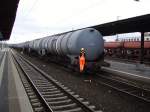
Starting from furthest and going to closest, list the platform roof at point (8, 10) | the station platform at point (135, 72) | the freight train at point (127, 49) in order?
1. the freight train at point (127, 49)
2. the station platform at point (135, 72)
3. the platform roof at point (8, 10)

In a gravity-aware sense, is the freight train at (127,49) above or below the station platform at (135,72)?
above

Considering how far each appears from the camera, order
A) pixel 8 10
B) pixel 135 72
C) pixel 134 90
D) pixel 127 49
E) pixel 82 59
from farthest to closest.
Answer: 1. pixel 127 49
2. pixel 135 72
3. pixel 8 10
4. pixel 82 59
5. pixel 134 90

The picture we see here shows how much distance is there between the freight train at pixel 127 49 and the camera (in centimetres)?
3691

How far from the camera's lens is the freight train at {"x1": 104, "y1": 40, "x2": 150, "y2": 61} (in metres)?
36.9

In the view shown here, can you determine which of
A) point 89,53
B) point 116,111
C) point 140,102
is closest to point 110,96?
point 140,102

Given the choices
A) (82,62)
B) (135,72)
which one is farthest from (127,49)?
(82,62)

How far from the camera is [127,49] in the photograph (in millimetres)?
42125

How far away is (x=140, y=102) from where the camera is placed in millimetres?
10523

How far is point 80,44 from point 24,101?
354 inches

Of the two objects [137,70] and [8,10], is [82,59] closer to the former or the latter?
[8,10]

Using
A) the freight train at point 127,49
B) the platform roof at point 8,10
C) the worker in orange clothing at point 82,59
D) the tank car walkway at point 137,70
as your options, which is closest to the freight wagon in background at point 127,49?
the freight train at point 127,49

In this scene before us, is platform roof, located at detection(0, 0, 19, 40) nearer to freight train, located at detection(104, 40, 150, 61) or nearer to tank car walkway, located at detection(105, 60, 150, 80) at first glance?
tank car walkway, located at detection(105, 60, 150, 80)

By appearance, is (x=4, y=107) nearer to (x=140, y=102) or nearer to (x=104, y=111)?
(x=104, y=111)

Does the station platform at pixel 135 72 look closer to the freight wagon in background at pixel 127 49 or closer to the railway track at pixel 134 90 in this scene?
the railway track at pixel 134 90
